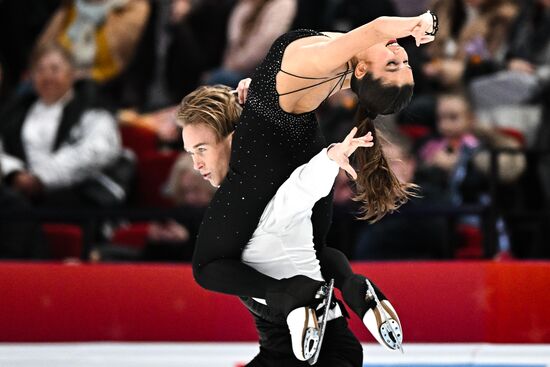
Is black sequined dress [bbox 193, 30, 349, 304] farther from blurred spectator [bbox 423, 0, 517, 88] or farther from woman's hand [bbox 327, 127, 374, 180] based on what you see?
blurred spectator [bbox 423, 0, 517, 88]

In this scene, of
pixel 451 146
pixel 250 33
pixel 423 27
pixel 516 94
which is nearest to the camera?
pixel 423 27

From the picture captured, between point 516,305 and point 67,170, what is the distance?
107 inches

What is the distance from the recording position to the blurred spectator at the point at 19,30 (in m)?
7.79

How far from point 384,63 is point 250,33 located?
3.86m

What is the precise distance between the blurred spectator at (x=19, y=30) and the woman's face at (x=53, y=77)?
1250mm

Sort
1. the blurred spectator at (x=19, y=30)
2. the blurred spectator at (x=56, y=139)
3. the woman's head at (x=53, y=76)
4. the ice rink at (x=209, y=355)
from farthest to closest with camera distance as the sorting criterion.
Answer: the blurred spectator at (x=19, y=30), the woman's head at (x=53, y=76), the blurred spectator at (x=56, y=139), the ice rink at (x=209, y=355)

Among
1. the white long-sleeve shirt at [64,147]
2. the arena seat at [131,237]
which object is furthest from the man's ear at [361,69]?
the white long-sleeve shirt at [64,147]

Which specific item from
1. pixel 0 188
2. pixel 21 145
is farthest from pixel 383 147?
pixel 21 145

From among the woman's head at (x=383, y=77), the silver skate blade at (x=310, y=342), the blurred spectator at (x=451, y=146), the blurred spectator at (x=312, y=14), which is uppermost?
the woman's head at (x=383, y=77)

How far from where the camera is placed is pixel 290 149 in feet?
10.8

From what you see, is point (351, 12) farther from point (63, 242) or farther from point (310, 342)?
point (310, 342)

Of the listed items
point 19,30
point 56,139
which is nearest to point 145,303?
point 56,139

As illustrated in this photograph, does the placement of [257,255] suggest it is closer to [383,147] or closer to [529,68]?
[383,147]

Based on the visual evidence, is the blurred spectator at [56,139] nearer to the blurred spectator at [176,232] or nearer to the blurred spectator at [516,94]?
the blurred spectator at [176,232]
